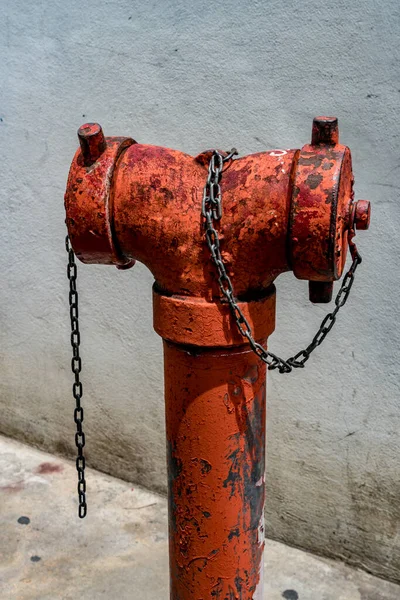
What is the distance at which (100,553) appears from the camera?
3.14 meters

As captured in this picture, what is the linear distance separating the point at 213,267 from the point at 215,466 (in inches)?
19.1

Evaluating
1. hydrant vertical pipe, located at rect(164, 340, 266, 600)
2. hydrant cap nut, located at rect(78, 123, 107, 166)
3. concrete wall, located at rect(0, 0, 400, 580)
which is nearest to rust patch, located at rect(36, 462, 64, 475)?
concrete wall, located at rect(0, 0, 400, 580)

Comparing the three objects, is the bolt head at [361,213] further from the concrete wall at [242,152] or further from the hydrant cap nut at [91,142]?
the concrete wall at [242,152]

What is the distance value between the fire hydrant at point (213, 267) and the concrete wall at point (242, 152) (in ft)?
3.47

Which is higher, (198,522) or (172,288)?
(172,288)

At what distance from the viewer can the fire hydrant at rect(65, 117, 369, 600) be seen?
4.88 feet

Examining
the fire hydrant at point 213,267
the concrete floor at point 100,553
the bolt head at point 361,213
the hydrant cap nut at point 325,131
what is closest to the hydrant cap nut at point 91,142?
the fire hydrant at point 213,267

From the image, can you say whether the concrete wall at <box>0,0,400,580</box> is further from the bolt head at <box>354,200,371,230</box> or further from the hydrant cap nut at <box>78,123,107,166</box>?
the hydrant cap nut at <box>78,123,107,166</box>

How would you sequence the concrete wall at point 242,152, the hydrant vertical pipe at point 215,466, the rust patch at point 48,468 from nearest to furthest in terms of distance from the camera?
the hydrant vertical pipe at point 215,466 → the concrete wall at point 242,152 → the rust patch at point 48,468

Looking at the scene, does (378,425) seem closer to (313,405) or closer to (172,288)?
(313,405)

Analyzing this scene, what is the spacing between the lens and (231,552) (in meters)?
1.73

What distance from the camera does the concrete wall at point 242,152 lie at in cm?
253

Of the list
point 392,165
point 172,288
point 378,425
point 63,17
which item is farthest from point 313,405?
point 63,17

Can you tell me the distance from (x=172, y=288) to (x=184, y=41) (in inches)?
59.5
